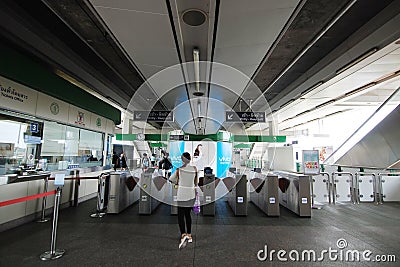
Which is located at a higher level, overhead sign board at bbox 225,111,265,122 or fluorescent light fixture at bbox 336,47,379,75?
fluorescent light fixture at bbox 336,47,379,75

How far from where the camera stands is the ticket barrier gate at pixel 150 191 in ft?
16.8

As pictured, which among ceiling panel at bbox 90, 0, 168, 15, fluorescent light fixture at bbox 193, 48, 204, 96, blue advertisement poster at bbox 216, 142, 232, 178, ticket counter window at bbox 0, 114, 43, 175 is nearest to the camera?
ceiling panel at bbox 90, 0, 168, 15

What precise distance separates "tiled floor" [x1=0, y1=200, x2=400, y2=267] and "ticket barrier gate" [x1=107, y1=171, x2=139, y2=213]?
183mm

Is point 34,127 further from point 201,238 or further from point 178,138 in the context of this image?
point 178,138

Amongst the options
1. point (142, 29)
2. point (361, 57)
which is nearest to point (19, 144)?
point (142, 29)

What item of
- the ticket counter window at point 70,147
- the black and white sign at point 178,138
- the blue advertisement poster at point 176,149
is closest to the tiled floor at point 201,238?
the ticket counter window at point 70,147

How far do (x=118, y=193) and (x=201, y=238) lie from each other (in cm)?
243

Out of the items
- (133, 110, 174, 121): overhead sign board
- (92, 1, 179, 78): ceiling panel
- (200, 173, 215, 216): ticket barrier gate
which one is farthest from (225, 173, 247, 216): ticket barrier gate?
(133, 110, 174, 121): overhead sign board

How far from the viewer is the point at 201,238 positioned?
3646mm

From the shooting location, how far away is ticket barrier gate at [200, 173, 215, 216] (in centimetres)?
508

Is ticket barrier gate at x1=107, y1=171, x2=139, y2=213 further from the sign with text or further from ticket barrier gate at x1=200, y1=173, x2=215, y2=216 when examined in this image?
the sign with text

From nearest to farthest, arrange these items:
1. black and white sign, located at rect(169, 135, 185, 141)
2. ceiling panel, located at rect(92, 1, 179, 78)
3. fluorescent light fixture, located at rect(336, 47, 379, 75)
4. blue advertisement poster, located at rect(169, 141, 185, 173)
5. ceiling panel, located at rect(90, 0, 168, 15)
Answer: ceiling panel, located at rect(90, 0, 168, 15), ceiling panel, located at rect(92, 1, 179, 78), fluorescent light fixture, located at rect(336, 47, 379, 75), blue advertisement poster, located at rect(169, 141, 185, 173), black and white sign, located at rect(169, 135, 185, 141)

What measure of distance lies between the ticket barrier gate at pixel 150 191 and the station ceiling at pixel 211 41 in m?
2.59

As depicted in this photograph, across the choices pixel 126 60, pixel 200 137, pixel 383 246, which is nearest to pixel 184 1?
pixel 126 60
